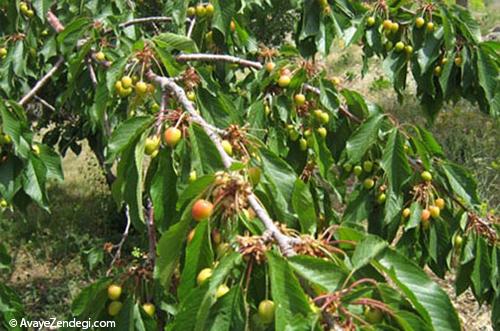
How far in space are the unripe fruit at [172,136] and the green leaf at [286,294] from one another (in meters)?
0.39

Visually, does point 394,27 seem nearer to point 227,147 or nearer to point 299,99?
point 299,99

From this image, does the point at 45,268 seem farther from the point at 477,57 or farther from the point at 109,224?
the point at 477,57

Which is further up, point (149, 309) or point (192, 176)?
point (192, 176)

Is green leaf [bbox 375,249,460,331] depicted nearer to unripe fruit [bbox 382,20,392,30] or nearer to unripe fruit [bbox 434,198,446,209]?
unripe fruit [bbox 434,198,446,209]

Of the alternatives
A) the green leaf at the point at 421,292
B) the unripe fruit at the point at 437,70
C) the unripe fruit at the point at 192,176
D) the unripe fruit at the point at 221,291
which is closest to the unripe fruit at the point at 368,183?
the unripe fruit at the point at 437,70

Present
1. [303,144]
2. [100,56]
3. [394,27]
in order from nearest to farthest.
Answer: [303,144]
[100,56]
[394,27]

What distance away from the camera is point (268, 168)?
1.14 meters

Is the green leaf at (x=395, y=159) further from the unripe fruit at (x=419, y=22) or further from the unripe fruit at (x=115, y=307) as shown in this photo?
the unripe fruit at (x=115, y=307)

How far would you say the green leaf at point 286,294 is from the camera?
2.59ft

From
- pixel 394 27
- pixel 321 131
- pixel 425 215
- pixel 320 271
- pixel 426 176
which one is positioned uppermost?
pixel 394 27

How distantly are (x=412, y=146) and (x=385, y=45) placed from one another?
0.55 metres

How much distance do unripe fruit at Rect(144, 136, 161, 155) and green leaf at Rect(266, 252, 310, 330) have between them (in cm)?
44

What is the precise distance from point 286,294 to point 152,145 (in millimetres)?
471

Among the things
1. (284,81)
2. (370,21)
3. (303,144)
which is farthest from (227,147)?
(370,21)
